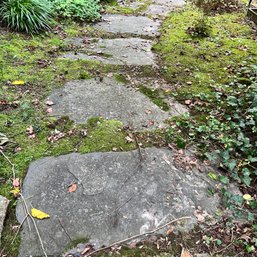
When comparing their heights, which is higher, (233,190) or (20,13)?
(20,13)

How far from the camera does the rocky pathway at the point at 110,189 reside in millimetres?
1935

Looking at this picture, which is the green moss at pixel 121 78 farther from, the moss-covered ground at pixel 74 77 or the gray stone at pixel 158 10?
the gray stone at pixel 158 10

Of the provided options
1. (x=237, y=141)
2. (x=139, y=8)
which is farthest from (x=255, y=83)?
(x=139, y=8)

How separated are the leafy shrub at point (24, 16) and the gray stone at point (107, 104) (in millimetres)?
1919

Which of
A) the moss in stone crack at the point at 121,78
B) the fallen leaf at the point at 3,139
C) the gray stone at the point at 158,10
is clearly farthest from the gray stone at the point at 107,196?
the gray stone at the point at 158,10

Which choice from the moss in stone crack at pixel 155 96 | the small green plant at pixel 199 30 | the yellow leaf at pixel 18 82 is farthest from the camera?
the small green plant at pixel 199 30

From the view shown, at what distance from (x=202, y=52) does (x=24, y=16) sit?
119 inches

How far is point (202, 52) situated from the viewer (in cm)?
457

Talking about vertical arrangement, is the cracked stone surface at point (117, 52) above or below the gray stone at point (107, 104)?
above

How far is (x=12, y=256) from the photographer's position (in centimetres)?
178

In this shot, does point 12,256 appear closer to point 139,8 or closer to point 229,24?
point 229,24

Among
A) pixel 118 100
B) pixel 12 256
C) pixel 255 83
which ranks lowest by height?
pixel 12 256

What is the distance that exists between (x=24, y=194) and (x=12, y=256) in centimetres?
48

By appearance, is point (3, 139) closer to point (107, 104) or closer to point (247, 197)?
point (107, 104)
